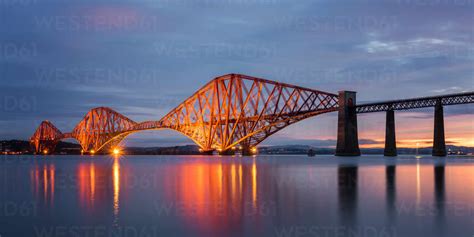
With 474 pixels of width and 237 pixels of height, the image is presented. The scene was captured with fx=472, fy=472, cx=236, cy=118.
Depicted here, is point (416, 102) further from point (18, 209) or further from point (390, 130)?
point (18, 209)

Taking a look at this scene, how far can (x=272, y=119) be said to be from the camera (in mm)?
104375

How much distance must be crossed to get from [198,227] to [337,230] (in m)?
4.18

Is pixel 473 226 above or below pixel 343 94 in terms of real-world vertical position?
below

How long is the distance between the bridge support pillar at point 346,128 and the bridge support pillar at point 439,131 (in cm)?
1536

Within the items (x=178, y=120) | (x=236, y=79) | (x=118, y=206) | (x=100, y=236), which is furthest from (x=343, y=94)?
(x=100, y=236)

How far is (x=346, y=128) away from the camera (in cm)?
9238

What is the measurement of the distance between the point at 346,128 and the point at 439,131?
1823 cm

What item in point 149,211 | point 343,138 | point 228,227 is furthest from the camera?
point 343,138

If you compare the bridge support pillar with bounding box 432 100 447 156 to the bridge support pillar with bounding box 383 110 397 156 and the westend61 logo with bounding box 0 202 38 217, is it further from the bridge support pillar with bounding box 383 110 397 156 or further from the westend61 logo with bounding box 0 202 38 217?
the westend61 logo with bounding box 0 202 38 217

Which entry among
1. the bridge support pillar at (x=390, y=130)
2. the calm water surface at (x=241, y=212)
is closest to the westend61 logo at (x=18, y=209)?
the calm water surface at (x=241, y=212)

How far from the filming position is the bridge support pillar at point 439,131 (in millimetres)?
79125

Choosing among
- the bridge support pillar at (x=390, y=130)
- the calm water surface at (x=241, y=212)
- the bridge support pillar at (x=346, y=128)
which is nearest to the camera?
the calm water surface at (x=241, y=212)

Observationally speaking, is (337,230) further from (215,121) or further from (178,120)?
(178,120)

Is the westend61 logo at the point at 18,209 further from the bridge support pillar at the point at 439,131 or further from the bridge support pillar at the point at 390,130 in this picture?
the bridge support pillar at the point at 390,130
